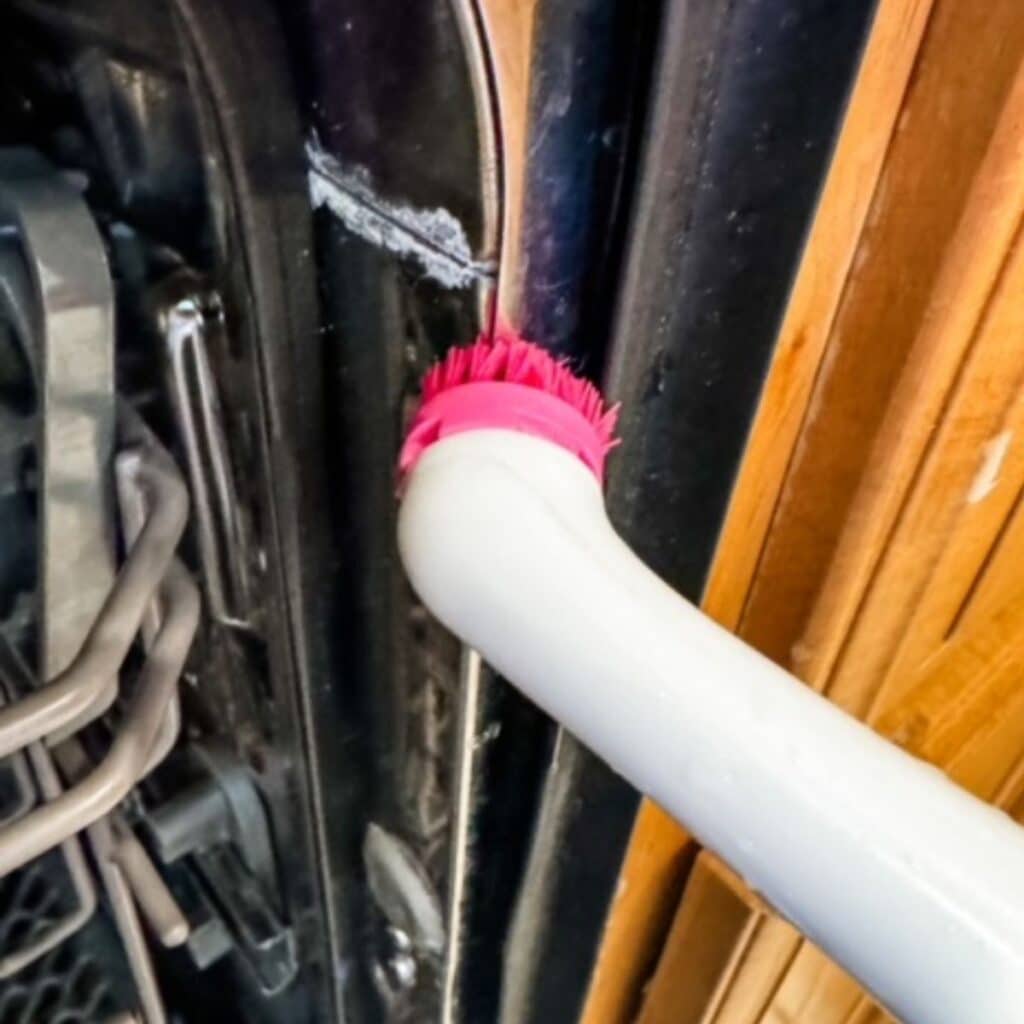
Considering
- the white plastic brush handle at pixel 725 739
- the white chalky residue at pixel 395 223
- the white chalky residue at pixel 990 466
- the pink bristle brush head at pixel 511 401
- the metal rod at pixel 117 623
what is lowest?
the metal rod at pixel 117 623

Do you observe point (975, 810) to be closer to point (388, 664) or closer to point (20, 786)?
point (388, 664)

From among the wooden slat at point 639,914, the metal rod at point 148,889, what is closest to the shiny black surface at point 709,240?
the wooden slat at point 639,914

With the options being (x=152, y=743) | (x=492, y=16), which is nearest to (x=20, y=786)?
(x=152, y=743)

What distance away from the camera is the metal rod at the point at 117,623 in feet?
1.13

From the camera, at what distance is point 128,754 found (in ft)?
1.26

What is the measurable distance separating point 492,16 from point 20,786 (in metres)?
→ 0.34

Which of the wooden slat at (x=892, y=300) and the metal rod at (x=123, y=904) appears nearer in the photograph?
the wooden slat at (x=892, y=300)

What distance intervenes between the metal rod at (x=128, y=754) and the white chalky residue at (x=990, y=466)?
25cm

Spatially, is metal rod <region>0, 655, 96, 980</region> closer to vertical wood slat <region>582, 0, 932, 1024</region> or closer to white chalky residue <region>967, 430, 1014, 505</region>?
vertical wood slat <region>582, 0, 932, 1024</region>

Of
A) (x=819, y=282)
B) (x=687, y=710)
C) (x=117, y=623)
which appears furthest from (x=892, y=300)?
(x=117, y=623)

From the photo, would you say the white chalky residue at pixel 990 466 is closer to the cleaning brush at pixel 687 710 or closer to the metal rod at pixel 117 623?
the cleaning brush at pixel 687 710

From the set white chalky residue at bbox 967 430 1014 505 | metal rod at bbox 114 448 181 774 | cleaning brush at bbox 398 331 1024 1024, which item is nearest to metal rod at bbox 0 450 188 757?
metal rod at bbox 114 448 181 774

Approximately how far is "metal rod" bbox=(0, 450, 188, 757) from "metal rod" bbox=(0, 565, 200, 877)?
0.06 ft

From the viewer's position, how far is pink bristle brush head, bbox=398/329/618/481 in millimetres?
299
